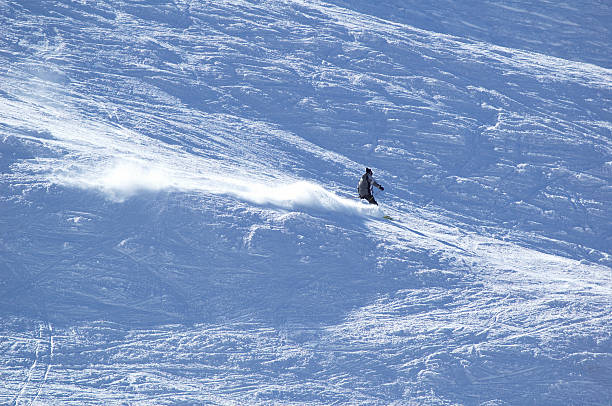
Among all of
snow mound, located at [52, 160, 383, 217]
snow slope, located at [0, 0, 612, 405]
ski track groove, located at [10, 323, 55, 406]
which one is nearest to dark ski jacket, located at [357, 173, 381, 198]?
snow mound, located at [52, 160, 383, 217]

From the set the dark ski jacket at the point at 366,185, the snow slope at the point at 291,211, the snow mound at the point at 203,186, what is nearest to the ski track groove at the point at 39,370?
the snow slope at the point at 291,211

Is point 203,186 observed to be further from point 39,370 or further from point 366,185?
point 39,370

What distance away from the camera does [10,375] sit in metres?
8.76

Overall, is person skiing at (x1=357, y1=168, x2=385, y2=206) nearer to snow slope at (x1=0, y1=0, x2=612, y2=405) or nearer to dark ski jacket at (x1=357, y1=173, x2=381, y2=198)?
dark ski jacket at (x1=357, y1=173, x2=381, y2=198)

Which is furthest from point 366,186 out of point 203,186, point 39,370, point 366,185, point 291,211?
point 39,370

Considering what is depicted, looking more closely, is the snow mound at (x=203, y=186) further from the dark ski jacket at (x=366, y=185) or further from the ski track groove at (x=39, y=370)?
the ski track groove at (x=39, y=370)

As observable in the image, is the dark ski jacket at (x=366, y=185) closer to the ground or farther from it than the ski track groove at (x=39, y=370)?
farther from it

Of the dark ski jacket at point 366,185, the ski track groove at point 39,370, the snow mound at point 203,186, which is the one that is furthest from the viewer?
the dark ski jacket at point 366,185

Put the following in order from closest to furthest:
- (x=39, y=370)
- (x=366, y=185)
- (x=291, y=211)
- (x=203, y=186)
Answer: (x=39, y=370) < (x=291, y=211) < (x=203, y=186) < (x=366, y=185)

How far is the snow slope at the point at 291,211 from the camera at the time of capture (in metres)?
9.62

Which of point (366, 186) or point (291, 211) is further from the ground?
point (366, 186)

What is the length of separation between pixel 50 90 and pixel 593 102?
49.8ft

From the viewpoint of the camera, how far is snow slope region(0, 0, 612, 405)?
9617 mm

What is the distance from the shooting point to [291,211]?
13.2 metres
